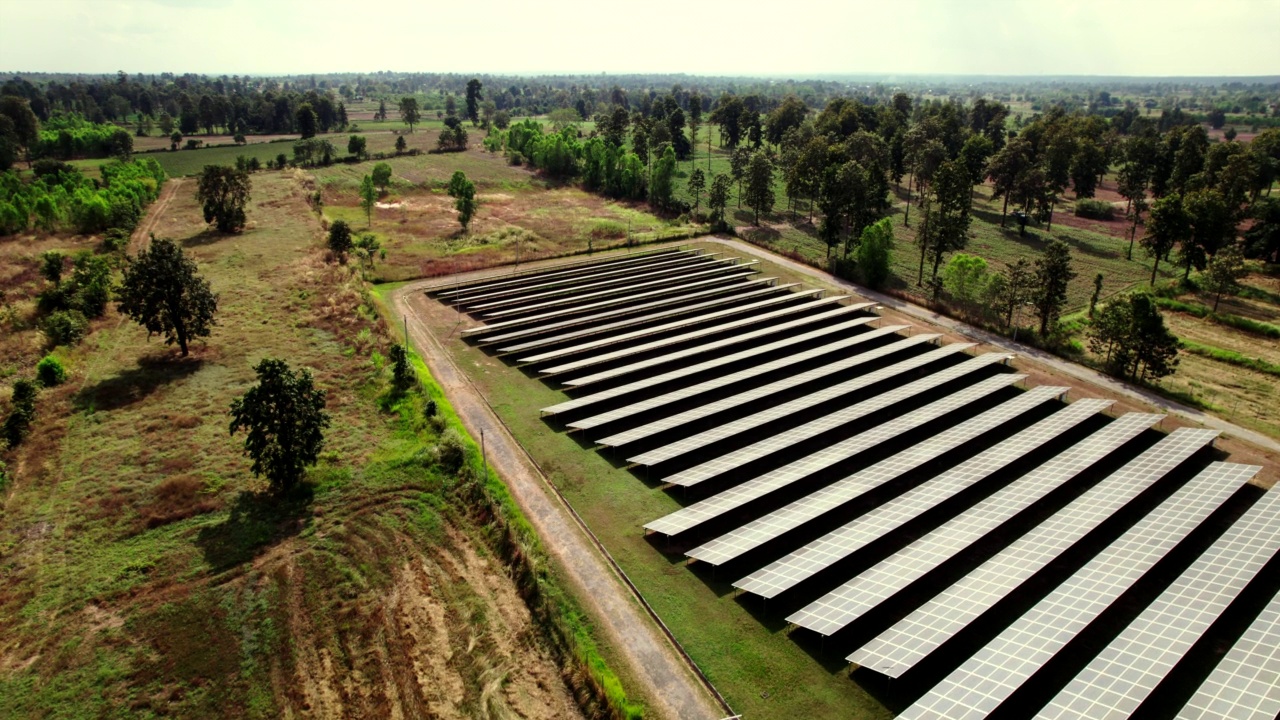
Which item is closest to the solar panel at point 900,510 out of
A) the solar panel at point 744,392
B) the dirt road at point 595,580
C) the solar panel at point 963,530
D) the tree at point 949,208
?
the solar panel at point 963,530

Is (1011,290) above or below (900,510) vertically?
above

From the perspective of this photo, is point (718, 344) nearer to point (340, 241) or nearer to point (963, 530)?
point (963, 530)

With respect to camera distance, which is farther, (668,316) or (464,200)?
(464,200)

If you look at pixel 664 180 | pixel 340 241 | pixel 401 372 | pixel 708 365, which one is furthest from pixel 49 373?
pixel 664 180

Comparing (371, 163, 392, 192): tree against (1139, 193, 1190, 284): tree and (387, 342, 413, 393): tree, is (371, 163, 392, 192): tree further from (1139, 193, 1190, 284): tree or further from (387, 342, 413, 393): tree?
(1139, 193, 1190, 284): tree

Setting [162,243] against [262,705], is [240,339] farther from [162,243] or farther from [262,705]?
[262,705]

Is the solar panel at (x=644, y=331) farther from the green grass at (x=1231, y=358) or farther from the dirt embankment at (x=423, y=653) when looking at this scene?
the green grass at (x=1231, y=358)

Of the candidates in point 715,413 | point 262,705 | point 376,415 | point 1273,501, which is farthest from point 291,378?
point 1273,501
